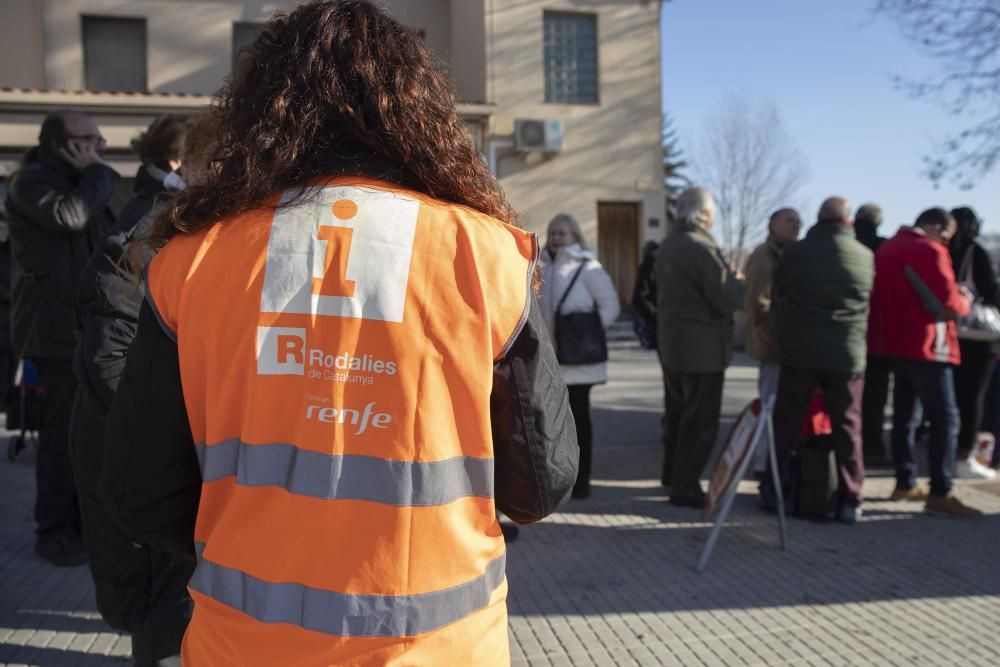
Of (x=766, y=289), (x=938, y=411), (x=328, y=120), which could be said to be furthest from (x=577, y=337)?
(x=328, y=120)

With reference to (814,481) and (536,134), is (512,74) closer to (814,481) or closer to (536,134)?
(536,134)

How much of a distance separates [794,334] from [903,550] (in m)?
1.43

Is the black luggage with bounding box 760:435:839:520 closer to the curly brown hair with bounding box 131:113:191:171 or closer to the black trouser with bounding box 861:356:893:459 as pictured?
the black trouser with bounding box 861:356:893:459

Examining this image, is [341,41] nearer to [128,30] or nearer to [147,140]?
[147,140]

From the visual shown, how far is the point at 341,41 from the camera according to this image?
1528mm

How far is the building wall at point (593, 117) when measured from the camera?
1880 centimetres

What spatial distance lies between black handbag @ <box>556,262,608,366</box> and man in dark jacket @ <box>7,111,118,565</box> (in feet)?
9.22

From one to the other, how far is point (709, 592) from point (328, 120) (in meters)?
3.36

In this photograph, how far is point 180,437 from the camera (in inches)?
57.6

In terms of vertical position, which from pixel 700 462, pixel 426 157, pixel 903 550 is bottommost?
pixel 903 550

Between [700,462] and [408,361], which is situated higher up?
[408,361]

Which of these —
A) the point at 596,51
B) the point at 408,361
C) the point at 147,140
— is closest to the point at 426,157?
the point at 408,361

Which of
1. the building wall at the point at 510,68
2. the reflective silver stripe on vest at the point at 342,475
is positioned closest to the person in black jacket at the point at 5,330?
the reflective silver stripe on vest at the point at 342,475

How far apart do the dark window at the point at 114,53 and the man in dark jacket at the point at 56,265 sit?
1540 cm
